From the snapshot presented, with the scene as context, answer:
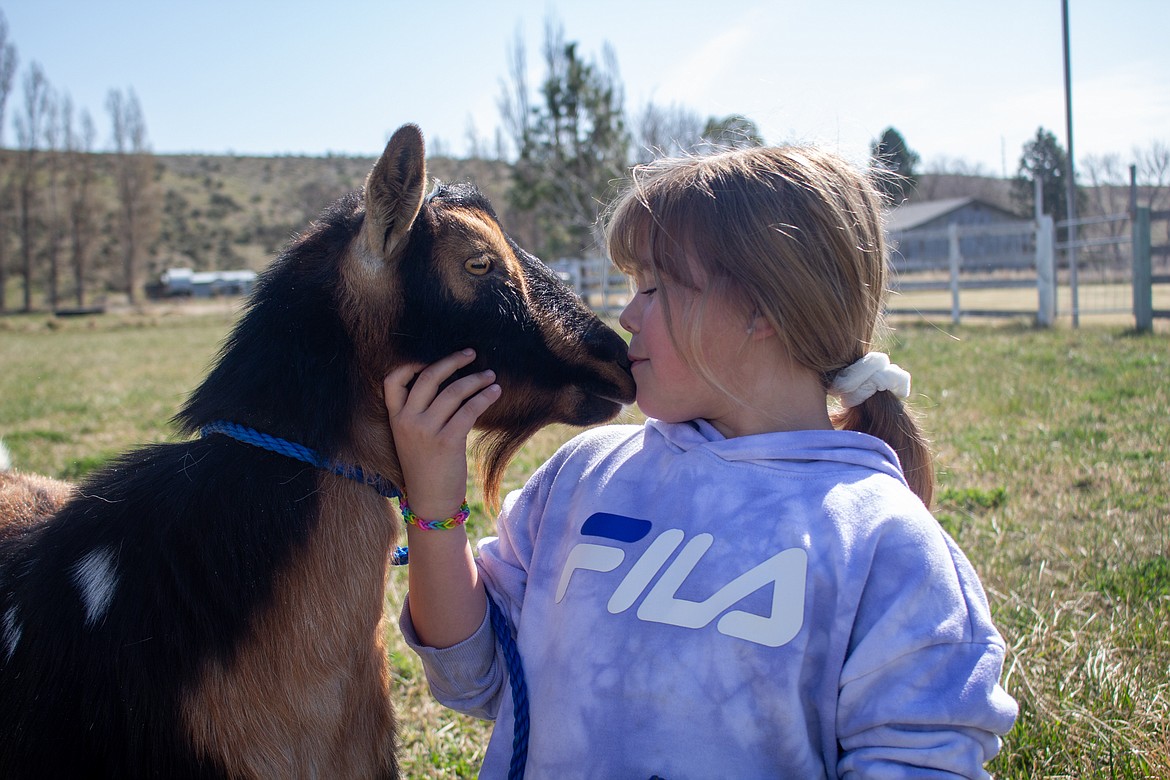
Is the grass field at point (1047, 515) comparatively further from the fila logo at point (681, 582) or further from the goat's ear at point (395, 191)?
the goat's ear at point (395, 191)

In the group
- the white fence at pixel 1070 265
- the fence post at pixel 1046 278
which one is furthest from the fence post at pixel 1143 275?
the fence post at pixel 1046 278

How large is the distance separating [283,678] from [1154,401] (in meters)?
6.59

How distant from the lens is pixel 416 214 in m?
1.79

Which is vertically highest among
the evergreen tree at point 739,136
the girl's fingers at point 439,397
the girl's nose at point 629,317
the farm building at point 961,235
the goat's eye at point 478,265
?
the farm building at point 961,235

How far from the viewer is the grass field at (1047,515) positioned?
231cm

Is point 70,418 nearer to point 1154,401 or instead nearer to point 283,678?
point 283,678

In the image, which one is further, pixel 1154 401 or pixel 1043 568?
pixel 1154 401

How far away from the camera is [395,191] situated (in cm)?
175

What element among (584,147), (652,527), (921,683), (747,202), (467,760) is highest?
(584,147)

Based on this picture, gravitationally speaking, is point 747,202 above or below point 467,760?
→ above

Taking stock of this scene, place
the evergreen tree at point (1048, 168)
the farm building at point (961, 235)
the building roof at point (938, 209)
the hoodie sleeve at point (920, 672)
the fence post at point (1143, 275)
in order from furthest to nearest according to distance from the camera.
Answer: the building roof at point (938, 209), the evergreen tree at point (1048, 168), the farm building at point (961, 235), the fence post at point (1143, 275), the hoodie sleeve at point (920, 672)

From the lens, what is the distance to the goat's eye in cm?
186

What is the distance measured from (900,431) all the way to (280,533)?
1.40 metres

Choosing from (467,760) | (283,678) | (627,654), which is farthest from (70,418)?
(627,654)
